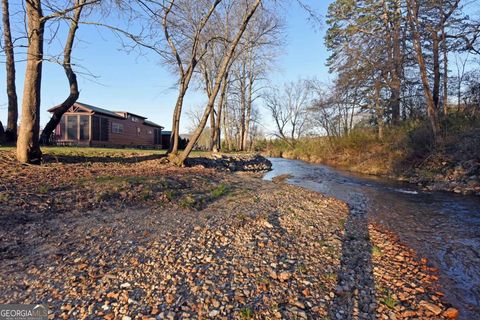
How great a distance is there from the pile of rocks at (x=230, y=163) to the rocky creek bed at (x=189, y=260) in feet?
22.8

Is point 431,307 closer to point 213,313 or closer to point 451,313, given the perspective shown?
point 451,313

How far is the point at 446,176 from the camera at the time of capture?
10.8 m

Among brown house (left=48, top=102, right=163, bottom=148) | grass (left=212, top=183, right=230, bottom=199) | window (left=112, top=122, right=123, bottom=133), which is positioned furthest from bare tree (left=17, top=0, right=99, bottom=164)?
window (left=112, top=122, right=123, bottom=133)

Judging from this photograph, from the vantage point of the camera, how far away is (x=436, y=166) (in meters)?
11.7

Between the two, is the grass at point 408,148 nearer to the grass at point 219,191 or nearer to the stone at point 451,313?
the grass at point 219,191

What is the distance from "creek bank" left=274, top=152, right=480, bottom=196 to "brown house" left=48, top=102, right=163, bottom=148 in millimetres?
21652

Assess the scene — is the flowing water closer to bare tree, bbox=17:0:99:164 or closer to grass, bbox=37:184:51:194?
grass, bbox=37:184:51:194

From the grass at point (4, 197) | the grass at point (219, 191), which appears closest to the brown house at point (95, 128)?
the grass at point (219, 191)

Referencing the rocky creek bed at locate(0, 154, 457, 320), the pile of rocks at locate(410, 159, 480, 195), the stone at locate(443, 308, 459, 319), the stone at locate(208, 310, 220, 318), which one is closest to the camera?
the stone at locate(208, 310, 220, 318)

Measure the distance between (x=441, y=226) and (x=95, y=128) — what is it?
22.9 metres

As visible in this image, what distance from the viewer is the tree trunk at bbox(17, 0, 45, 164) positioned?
667 cm

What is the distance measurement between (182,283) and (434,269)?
3479 mm

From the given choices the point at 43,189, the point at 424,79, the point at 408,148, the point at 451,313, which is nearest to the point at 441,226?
the point at 451,313

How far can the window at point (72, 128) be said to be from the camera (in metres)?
20.6
